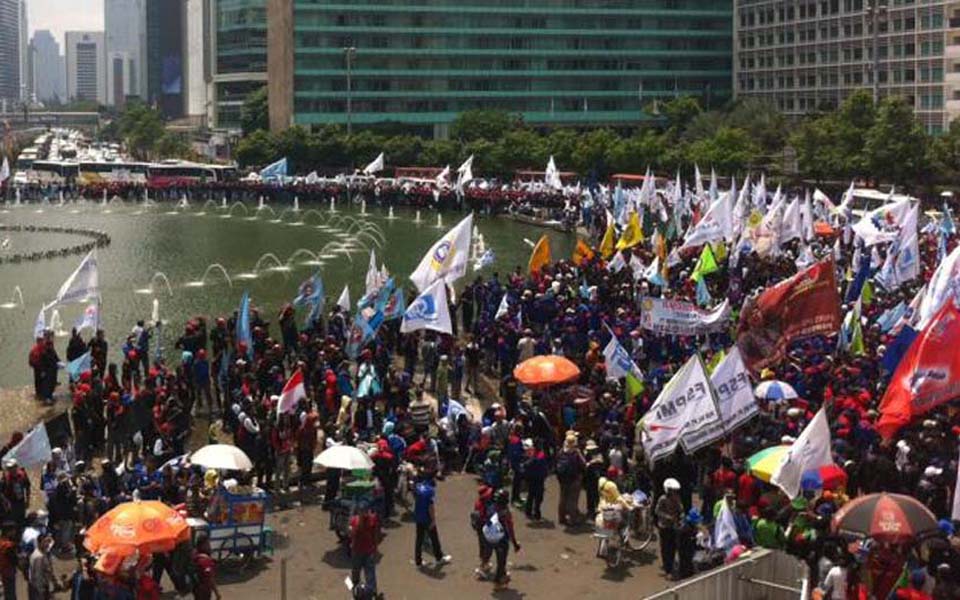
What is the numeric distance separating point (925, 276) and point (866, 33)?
216 ft

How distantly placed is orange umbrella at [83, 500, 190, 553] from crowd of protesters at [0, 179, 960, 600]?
47cm

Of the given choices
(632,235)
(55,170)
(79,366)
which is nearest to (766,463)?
(79,366)

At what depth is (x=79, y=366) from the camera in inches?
845

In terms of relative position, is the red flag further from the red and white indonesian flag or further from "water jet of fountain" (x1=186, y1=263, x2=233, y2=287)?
"water jet of fountain" (x1=186, y1=263, x2=233, y2=287)

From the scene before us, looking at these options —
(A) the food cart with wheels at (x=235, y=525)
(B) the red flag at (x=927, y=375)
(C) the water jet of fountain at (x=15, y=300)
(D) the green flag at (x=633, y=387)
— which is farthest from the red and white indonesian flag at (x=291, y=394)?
(C) the water jet of fountain at (x=15, y=300)

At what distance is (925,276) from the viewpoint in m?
30.5

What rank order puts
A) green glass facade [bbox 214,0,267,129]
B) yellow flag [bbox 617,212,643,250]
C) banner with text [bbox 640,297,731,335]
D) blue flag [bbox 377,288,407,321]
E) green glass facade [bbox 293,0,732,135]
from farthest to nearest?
green glass facade [bbox 214,0,267,129], green glass facade [bbox 293,0,732,135], yellow flag [bbox 617,212,643,250], blue flag [bbox 377,288,407,321], banner with text [bbox 640,297,731,335]

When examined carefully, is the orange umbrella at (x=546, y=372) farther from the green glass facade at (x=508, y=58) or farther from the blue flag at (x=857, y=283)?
the green glass facade at (x=508, y=58)

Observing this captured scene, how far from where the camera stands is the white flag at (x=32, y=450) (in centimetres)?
1545

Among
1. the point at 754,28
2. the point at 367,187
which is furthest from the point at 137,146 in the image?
the point at 367,187

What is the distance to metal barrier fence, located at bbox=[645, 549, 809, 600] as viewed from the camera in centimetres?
1186

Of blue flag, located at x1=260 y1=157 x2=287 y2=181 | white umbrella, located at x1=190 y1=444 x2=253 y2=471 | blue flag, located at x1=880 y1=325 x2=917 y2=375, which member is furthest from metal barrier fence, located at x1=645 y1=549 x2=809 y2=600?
blue flag, located at x1=260 y1=157 x2=287 y2=181

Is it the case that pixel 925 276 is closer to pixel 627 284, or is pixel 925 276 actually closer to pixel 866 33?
pixel 627 284

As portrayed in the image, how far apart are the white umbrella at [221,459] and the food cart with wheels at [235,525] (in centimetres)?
29
